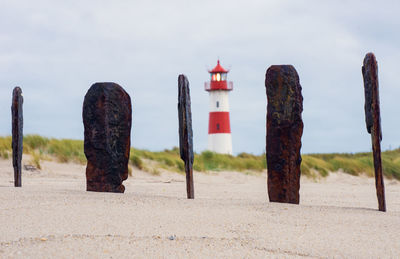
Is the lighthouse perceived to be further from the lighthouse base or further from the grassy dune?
the grassy dune

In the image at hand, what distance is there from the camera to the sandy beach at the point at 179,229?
467cm

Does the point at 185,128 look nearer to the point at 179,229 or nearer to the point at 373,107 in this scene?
the point at 373,107

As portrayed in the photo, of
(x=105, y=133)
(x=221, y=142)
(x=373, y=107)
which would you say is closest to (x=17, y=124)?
(x=105, y=133)

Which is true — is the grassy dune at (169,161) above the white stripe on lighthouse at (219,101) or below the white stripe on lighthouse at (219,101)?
below

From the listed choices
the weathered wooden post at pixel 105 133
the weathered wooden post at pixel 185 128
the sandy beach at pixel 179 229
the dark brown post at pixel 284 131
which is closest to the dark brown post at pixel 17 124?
the weathered wooden post at pixel 105 133

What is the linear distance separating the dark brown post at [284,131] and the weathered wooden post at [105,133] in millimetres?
2289

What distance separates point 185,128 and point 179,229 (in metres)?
2.78

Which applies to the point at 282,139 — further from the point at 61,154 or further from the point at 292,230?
the point at 61,154

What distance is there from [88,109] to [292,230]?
4066 millimetres

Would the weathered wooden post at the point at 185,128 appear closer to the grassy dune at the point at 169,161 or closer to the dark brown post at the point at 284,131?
the dark brown post at the point at 284,131

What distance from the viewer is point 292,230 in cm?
573

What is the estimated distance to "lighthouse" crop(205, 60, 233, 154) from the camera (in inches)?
1229

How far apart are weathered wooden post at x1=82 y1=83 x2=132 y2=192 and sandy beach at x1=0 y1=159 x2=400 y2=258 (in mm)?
938

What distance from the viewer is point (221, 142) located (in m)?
31.2
